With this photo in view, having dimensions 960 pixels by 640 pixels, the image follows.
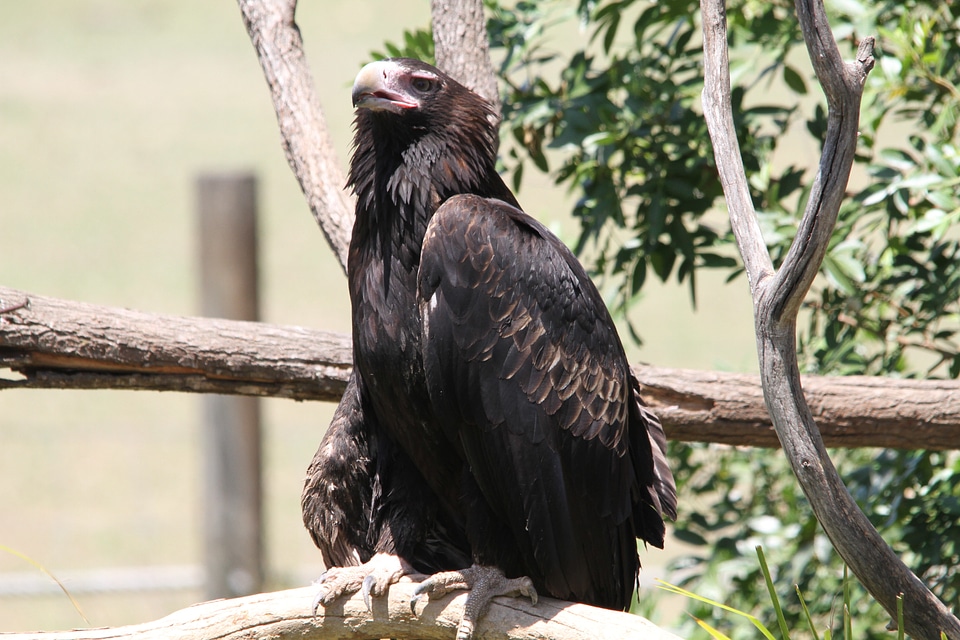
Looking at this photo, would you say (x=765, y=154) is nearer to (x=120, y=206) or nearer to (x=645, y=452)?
(x=645, y=452)

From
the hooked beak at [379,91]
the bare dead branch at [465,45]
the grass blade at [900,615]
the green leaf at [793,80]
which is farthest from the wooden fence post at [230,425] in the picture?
the grass blade at [900,615]

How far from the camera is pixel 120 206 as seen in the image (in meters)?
11.0

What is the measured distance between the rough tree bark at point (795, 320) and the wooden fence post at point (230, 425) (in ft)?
7.90

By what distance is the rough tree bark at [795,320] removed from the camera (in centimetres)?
180

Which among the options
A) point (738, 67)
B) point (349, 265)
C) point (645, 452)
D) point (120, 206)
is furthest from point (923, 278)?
point (120, 206)

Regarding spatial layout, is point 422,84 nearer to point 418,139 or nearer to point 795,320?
point 418,139

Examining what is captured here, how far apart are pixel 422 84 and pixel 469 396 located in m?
0.79

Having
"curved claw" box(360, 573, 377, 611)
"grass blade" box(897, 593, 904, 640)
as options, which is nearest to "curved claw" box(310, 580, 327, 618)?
"curved claw" box(360, 573, 377, 611)

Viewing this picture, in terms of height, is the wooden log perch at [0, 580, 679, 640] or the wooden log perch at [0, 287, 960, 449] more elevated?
the wooden log perch at [0, 287, 960, 449]

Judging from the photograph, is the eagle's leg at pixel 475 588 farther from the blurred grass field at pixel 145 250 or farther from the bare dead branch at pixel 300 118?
the blurred grass field at pixel 145 250

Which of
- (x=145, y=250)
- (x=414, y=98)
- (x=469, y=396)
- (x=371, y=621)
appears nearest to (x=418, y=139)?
(x=414, y=98)

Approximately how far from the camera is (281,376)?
2.77m

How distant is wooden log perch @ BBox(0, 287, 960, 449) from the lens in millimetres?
2631

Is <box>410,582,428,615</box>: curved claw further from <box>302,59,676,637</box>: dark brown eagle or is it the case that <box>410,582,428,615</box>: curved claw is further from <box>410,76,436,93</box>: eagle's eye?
<box>410,76,436,93</box>: eagle's eye
